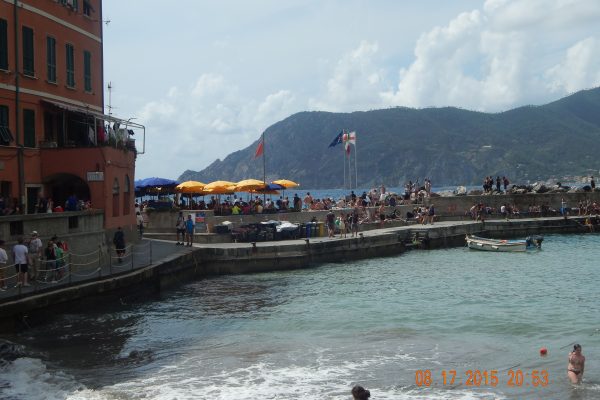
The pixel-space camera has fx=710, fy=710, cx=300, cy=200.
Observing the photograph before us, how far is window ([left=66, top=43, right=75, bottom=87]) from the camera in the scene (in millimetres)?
31516

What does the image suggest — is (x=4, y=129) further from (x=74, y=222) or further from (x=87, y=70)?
(x=87, y=70)

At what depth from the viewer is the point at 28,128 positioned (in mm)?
28797

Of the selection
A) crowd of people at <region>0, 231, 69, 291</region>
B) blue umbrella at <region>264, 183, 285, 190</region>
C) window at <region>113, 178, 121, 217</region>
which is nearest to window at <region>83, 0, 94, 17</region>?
window at <region>113, 178, 121, 217</region>

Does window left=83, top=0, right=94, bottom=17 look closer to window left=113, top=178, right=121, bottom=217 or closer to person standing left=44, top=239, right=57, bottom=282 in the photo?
window left=113, top=178, right=121, bottom=217

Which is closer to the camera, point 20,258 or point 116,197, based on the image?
point 20,258

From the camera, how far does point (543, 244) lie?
151 feet

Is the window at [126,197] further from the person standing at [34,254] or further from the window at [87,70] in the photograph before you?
the person standing at [34,254]

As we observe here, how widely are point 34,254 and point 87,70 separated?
1361 centimetres

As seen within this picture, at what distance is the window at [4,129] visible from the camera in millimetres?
27062

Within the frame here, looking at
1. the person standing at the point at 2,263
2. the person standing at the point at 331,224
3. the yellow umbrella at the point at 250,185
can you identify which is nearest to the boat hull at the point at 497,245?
the person standing at the point at 331,224

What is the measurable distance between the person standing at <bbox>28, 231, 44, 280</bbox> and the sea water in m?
2.02

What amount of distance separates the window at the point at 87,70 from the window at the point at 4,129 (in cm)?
632

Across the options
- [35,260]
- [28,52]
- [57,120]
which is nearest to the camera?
[35,260]

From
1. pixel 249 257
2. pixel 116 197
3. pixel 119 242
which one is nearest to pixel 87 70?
pixel 116 197
